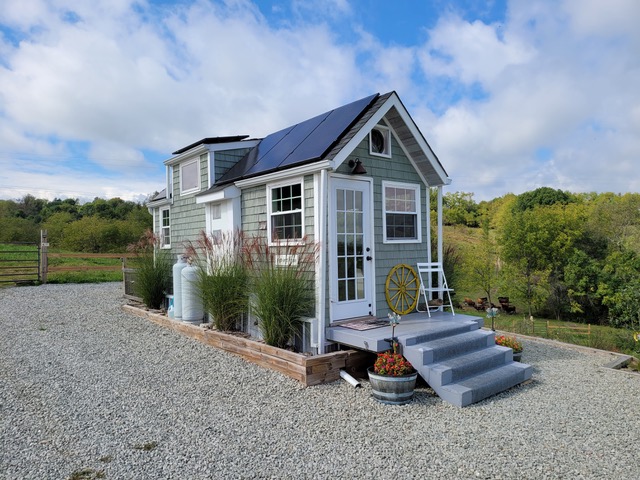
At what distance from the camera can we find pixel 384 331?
5.58 metres

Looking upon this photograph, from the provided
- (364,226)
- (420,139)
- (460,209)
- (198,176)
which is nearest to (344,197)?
(364,226)

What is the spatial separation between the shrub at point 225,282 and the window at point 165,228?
338cm

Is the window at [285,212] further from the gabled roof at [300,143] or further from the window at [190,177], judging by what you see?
the window at [190,177]

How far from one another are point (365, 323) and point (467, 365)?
1535mm

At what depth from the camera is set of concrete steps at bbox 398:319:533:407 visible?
473 centimetres

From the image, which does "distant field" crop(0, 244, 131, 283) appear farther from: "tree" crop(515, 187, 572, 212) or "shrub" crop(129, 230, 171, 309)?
"tree" crop(515, 187, 572, 212)

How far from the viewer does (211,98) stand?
11203mm

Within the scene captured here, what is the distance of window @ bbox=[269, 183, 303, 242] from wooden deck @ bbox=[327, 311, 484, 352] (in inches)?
64.0

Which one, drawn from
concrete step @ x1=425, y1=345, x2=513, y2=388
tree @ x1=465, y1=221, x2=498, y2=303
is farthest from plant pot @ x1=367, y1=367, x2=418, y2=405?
tree @ x1=465, y1=221, x2=498, y2=303

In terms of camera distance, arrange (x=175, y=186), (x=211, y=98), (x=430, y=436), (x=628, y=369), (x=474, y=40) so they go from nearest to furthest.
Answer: (x=430, y=436)
(x=628, y=369)
(x=474, y=40)
(x=175, y=186)
(x=211, y=98)

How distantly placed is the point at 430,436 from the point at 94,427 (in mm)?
3207

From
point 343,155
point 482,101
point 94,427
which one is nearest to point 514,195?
point 482,101

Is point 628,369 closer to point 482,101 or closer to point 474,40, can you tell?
point 474,40

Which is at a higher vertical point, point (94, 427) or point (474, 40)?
point (474, 40)
